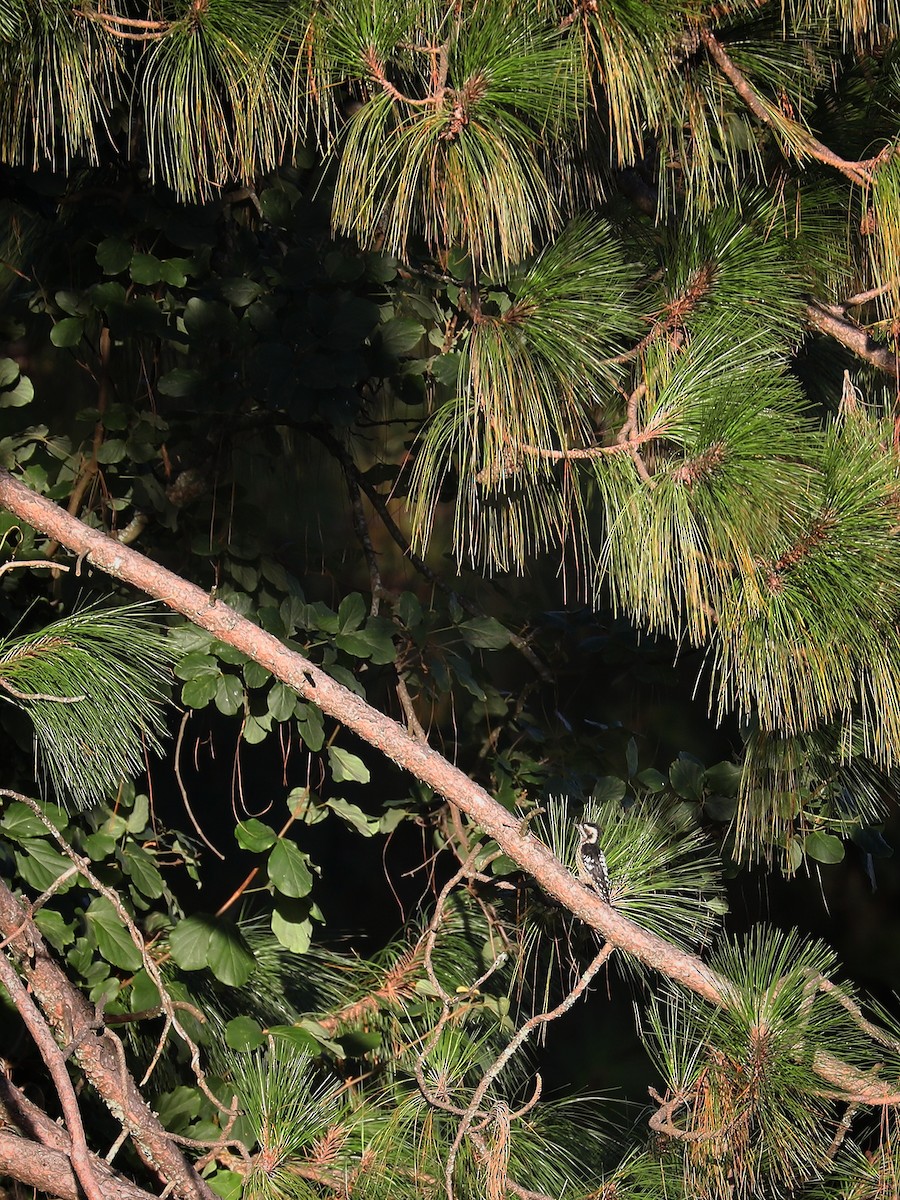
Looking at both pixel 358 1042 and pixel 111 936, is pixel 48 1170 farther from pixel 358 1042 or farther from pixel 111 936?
pixel 358 1042

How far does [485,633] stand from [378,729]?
0.33 m

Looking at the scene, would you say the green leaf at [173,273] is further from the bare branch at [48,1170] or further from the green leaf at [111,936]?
the bare branch at [48,1170]

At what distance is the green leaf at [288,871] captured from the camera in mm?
1045

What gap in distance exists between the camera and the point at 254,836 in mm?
1052

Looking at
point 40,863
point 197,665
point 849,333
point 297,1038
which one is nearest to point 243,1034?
point 297,1038

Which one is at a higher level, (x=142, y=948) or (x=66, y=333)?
(x=66, y=333)

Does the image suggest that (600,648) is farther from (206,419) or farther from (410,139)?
(410,139)

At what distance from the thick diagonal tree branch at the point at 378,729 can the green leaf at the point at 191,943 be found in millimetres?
352

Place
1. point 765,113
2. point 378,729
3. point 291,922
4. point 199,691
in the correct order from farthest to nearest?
point 291,922 < point 199,691 < point 378,729 < point 765,113

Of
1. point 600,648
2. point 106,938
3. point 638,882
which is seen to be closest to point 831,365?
point 600,648

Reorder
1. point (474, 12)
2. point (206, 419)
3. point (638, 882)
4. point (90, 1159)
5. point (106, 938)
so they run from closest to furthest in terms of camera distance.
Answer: point (474, 12) → point (90, 1159) → point (638, 882) → point (106, 938) → point (206, 419)

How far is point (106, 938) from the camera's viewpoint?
3.61 ft

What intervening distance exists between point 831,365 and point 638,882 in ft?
1.77

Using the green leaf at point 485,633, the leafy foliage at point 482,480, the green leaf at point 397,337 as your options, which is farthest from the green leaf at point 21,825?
the green leaf at point 397,337
